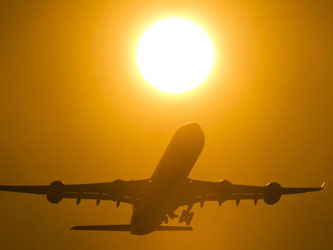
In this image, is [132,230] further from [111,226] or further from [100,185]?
[100,185]

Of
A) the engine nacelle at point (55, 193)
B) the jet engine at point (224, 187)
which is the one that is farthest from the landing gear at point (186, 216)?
the engine nacelle at point (55, 193)

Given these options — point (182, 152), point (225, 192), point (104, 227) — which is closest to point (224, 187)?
point (225, 192)

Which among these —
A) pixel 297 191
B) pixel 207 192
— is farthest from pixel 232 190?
pixel 297 191

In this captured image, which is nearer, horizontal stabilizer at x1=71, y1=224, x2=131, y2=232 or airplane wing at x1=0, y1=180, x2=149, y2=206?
airplane wing at x1=0, y1=180, x2=149, y2=206

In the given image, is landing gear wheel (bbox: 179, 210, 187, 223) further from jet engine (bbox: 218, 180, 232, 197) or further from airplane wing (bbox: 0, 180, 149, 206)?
airplane wing (bbox: 0, 180, 149, 206)

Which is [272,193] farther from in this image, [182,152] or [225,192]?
[182,152]

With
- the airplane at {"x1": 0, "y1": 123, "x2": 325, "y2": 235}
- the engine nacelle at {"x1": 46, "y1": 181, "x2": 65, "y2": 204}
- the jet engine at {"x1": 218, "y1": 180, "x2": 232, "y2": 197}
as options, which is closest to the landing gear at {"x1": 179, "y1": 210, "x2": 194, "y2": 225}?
the airplane at {"x1": 0, "y1": 123, "x2": 325, "y2": 235}
